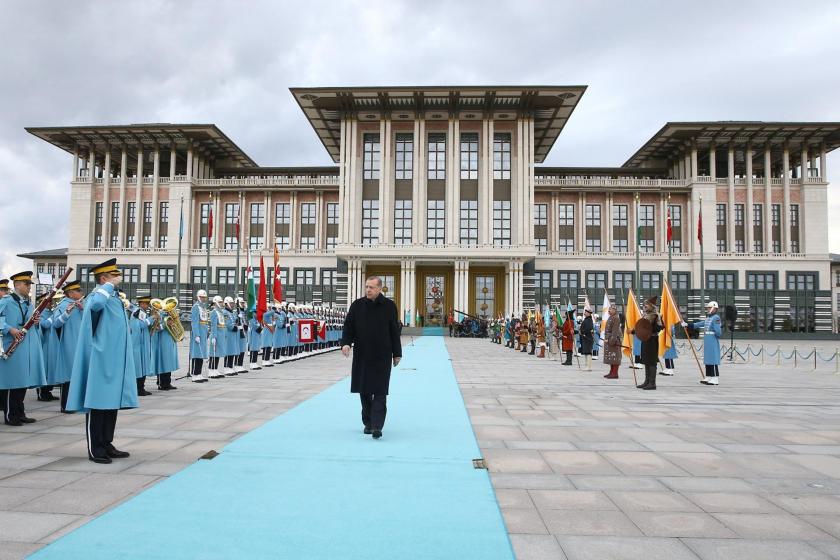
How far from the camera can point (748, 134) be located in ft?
193

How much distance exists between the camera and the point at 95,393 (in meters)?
6.11

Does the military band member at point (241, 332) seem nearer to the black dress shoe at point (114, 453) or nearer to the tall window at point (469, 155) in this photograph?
the black dress shoe at point (114, 453)

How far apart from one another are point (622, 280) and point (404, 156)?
80.7 ft

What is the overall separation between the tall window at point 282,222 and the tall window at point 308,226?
1.37m

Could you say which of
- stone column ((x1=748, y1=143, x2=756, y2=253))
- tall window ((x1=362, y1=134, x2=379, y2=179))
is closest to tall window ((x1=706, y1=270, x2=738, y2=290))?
stone column ((x1=748, y1=143, x2=756, y2=253))

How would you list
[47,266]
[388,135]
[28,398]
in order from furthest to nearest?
1. [47,266]
2. [388,135]
3. [28,398]

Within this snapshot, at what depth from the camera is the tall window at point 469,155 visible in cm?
5546

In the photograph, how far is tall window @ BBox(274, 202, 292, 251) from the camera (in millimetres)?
64500

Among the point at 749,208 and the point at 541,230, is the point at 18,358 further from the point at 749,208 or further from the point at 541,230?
the point at 749,208

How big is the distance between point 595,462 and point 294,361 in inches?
644

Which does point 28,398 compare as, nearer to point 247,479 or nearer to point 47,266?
point 247,479


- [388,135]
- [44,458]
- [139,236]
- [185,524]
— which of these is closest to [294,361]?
[44,458]

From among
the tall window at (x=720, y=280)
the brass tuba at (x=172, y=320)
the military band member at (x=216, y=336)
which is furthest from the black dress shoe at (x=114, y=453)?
the tall window at (x=720, y=280)

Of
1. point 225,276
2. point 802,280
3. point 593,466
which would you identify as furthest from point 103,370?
point 802,280
